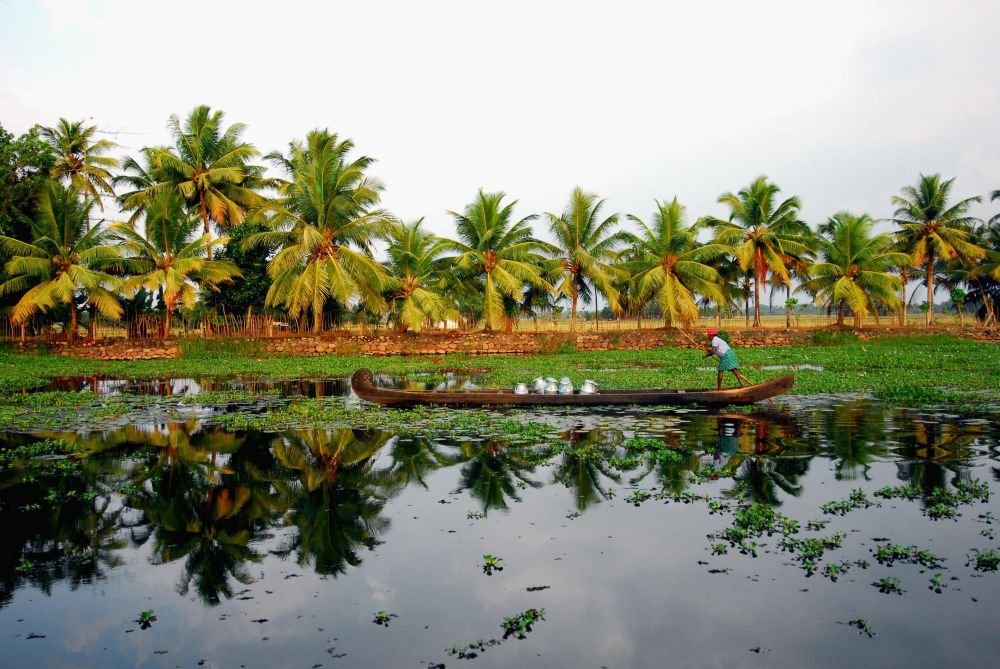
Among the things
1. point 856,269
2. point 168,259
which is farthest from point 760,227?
point 168,259

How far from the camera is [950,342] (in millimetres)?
31109

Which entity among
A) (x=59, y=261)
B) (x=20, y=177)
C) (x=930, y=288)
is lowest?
(x=930, y=288)

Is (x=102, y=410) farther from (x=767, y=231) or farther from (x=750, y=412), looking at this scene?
(x=767, y=231)

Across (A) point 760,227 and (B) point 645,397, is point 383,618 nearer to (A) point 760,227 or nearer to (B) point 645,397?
(B) point 645,397

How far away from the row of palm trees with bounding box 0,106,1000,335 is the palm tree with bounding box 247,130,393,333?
0.07 meters

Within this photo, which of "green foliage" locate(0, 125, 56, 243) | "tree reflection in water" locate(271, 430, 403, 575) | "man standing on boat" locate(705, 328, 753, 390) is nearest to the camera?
"tree reflection in water" locate(271, 430, 403, 575)

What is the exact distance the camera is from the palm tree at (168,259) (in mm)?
28875

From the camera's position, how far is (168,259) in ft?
97.4

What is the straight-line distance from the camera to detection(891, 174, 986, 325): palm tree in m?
37.5

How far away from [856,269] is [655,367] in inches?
656

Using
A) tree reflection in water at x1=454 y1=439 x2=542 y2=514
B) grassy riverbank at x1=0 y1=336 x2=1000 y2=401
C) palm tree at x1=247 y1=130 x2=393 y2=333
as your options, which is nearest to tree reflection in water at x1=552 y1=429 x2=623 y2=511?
tree reflection in water at x1=454 y1=439 x2=542 y2=514

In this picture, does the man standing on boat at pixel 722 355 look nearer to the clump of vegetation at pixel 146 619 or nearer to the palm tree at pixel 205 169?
the clump of vegetation at pixel 146 619

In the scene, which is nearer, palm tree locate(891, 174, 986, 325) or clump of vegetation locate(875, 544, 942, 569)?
clump of vegetation locate(875, 544, 942, 569)

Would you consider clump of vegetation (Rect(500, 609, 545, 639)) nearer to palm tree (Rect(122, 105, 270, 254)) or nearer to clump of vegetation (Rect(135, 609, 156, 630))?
clump of vegetation (Rect(135, 609, 156, 630))
